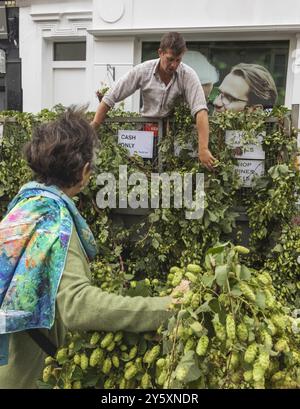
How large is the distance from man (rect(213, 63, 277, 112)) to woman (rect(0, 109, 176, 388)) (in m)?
5.60

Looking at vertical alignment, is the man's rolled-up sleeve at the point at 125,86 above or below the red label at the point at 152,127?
above

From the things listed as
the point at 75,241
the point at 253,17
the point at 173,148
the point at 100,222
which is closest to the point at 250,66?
the point at 253,17

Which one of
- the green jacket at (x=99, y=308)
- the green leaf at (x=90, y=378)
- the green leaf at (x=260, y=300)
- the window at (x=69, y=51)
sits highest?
the window at (x=69, y=51)

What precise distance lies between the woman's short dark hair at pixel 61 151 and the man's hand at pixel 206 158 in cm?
162

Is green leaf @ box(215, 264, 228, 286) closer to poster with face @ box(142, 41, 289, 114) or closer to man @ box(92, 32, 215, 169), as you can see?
man @ box(92, 32, 215, 169)

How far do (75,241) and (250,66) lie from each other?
20.6 feet

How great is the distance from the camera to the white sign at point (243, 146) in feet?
10.6

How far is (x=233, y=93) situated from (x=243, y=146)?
4.27m

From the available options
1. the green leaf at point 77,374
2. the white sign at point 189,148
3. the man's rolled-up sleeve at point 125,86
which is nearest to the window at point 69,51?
the man's rolled-up sleeve at point 125,86

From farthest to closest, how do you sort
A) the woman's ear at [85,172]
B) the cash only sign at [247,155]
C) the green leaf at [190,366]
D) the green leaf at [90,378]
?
the cash only sign at [247,155] → the woman's ear at [85,172] → the green leaf at [90,378] → the green leaf at [190,366]

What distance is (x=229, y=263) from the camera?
1166mm

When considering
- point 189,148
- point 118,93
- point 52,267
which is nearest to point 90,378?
point 52,267

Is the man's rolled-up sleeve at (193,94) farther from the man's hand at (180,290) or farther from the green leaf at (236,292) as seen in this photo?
the green leaf at (236,292)

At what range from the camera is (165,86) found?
3.41m
